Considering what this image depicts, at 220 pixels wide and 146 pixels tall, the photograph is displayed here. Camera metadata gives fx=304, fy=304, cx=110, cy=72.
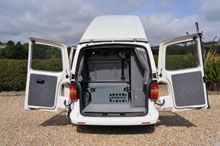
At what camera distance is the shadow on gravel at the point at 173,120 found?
6.96m

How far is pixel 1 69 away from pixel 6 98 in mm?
1497

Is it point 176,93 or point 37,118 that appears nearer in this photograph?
point 176,93

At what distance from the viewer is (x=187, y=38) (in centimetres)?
604

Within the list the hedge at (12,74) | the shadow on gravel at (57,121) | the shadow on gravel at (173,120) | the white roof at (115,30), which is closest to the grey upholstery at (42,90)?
the shadow on gravel at (57,121)

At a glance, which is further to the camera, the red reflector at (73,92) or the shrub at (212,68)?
the shrub at (212,68)

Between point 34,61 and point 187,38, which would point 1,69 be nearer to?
point 34,61

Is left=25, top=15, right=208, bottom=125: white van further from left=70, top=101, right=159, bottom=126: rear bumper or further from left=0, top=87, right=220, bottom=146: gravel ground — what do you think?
left=0, top=87, right=220, bottom=146: gravel ground

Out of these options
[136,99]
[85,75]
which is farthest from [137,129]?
[85,75]

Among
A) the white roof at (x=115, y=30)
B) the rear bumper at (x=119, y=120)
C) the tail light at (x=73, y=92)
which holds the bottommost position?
the rear bumper at (x=119, y=120)

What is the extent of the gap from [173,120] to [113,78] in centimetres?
180

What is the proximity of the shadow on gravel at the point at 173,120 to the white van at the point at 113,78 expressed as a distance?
2.95 feet

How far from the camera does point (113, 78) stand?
7461 mm

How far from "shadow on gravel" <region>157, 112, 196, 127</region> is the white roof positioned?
2.27m

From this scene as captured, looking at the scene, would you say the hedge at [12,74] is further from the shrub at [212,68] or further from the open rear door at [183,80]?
the open rear door at [183,80]
